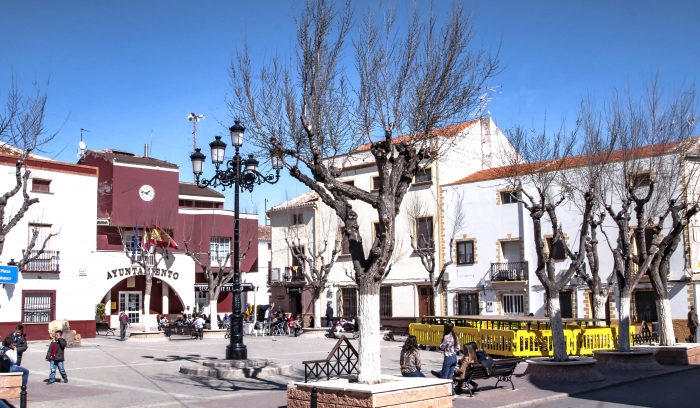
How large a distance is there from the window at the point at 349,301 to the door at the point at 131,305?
11615mm

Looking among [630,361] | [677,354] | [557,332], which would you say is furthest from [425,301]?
[557,332]

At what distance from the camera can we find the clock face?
39.2 meters

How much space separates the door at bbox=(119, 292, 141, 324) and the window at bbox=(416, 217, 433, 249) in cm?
1589

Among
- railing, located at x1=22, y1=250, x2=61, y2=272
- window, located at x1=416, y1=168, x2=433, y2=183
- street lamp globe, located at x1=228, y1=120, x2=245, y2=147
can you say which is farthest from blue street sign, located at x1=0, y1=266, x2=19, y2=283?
window, located at x1=416, y1=168, x2=433, y2=183

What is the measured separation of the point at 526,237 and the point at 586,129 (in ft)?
46.4

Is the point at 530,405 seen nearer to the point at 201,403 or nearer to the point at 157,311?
the point at 201,403

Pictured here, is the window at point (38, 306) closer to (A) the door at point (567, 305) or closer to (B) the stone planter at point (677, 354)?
(A) the door at point (567, 305)

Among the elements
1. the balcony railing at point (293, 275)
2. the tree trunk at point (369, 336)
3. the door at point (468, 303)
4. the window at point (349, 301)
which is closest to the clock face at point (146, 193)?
the balcony railing at point (293, 275)

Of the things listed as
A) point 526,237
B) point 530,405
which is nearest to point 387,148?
point 530,405

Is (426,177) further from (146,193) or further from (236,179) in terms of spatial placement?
(236,179)

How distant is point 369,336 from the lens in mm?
10289

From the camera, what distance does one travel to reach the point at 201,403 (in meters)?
12.1

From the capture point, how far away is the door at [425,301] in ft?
119

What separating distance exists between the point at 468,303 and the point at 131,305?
18.5m
